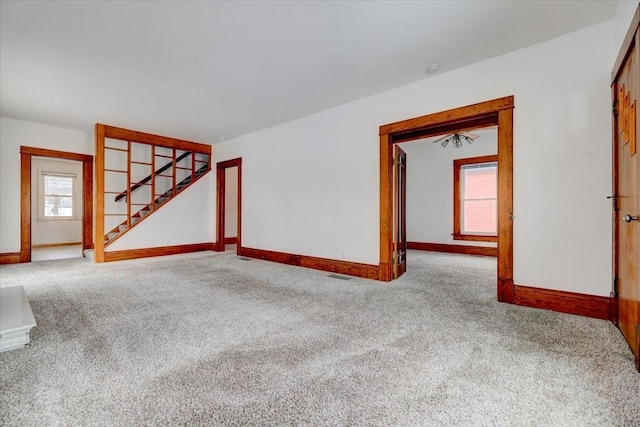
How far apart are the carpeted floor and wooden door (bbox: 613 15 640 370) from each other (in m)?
0.27

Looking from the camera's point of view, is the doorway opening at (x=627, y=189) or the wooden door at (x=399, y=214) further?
the wooden door at (x=399, y=214)

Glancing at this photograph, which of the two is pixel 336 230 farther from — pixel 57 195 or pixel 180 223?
pixel 57 195

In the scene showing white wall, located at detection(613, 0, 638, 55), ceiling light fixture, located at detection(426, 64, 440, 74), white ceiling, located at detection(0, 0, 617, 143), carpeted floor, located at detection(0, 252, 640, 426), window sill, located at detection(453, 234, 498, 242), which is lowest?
carpeted floor, located at detection(0, 252, 640, 426)

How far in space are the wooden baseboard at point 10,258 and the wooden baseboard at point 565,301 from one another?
26.8 ft

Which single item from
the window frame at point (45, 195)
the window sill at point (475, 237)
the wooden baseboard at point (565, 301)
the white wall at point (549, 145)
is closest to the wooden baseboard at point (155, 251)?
the window frame at point (45, 195)

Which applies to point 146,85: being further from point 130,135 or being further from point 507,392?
point 507,392

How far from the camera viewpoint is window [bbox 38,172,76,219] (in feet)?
26.5

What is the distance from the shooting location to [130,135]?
6160 millimetres

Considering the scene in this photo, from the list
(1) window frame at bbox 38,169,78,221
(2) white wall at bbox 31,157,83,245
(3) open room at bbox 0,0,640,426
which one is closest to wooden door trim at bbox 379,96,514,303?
(3) open room at bbox 0,0,640,426

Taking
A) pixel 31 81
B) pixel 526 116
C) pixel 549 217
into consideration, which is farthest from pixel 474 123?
pixel 31 81

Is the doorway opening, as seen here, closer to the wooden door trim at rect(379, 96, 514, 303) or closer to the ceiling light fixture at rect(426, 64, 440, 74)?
the wooden door trim at rect(379, 96, 514, 303)

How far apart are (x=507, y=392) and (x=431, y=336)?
75 cm

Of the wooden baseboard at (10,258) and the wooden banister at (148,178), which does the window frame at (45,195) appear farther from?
the wooden banister at (148,178)

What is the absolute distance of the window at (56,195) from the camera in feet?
26.5
